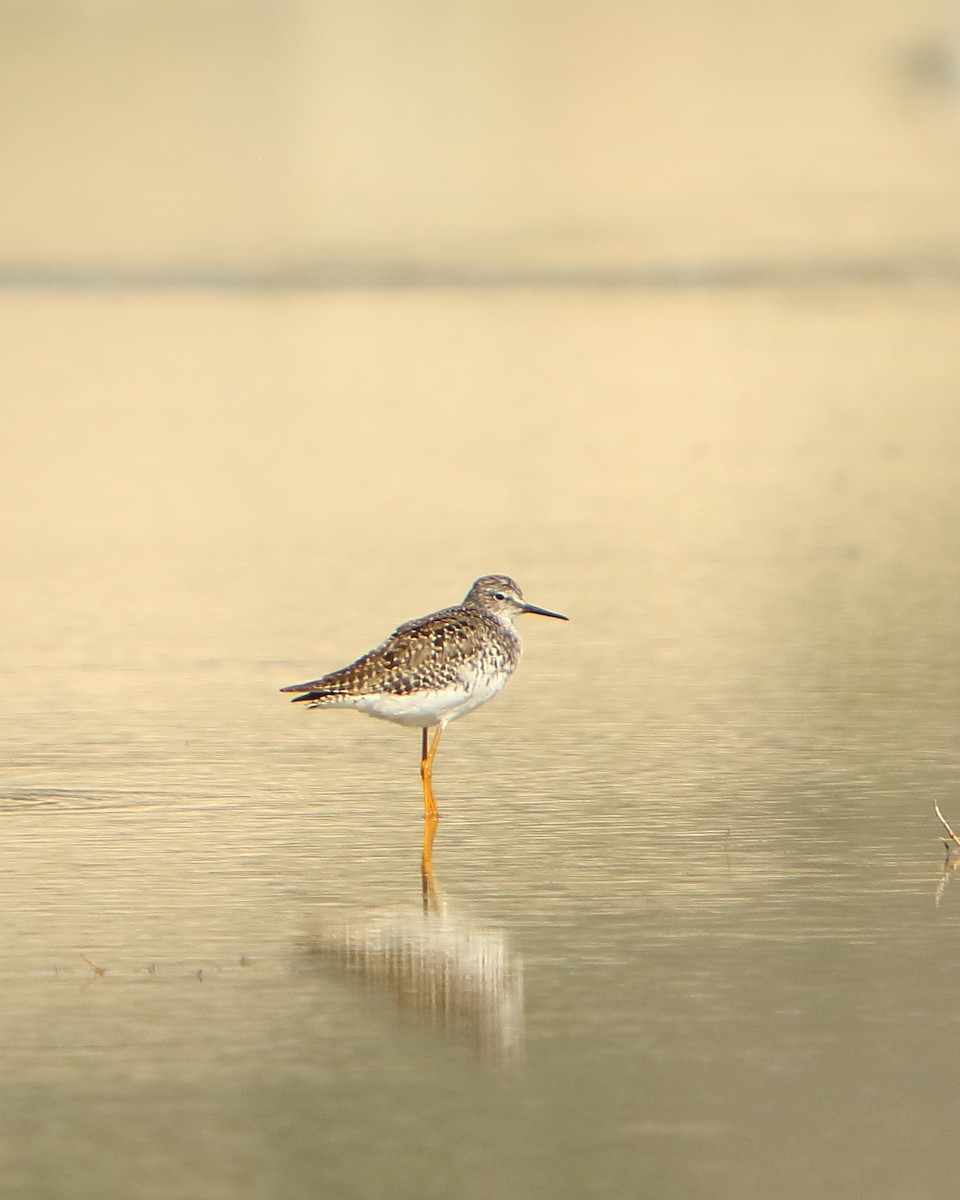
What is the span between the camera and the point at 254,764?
31.9ft

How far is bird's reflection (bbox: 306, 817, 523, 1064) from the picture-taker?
255 inches

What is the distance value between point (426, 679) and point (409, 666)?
2.9 inches

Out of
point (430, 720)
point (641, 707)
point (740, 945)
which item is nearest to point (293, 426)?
point (641, 707)

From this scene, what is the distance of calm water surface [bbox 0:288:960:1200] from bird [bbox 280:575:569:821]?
330 mm

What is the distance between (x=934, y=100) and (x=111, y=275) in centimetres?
3781

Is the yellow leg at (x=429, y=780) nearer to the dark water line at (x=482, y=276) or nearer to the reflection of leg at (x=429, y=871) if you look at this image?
the reflection of leg at (x=429, y=871)

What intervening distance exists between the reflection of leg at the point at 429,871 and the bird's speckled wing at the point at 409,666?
48 centimetres

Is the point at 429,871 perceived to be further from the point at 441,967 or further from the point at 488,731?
the point at 488,731

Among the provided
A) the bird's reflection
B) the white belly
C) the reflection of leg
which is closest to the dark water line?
the white belly

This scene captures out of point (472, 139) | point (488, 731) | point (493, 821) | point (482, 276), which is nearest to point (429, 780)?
point (493, 821)

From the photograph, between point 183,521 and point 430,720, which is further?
point 183,521

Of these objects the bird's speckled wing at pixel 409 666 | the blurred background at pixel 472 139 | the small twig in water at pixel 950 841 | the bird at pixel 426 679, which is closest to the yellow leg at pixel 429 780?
the bird at pixel 426 679

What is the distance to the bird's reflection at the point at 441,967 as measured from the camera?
21.2ft

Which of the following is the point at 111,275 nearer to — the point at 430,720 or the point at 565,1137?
the point at 430,720
